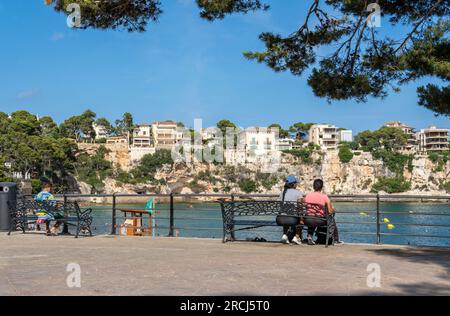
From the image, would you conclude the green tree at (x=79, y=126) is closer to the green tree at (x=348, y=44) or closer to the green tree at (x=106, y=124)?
the green tree at (x=106, y=124)

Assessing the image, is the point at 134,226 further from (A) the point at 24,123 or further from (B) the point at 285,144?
(B) the point at 285,144

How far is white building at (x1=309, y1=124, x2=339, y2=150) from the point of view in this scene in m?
134

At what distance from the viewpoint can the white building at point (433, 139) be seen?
438 feet

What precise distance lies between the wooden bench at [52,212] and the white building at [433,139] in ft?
435

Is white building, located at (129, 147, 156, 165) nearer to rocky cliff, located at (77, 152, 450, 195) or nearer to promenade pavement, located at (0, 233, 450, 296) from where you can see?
rocky cliff, located at (77, 152, 450, 195)

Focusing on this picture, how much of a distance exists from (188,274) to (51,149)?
261ft

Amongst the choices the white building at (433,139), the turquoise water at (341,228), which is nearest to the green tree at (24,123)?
the turquoise water at (341,228)

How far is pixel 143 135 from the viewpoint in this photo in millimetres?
129125

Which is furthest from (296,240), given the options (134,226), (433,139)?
(433,139)

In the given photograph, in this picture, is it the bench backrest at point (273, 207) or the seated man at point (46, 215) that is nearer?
the bench backrest at point (273, 207)

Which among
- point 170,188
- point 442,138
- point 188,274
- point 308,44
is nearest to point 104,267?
point 188,274

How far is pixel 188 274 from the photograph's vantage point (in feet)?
17.8

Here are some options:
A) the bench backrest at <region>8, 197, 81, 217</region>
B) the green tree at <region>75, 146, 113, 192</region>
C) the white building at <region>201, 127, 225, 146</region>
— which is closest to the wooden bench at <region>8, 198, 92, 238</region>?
the bench backrest at <region>8, 197, 81, 217</region>
